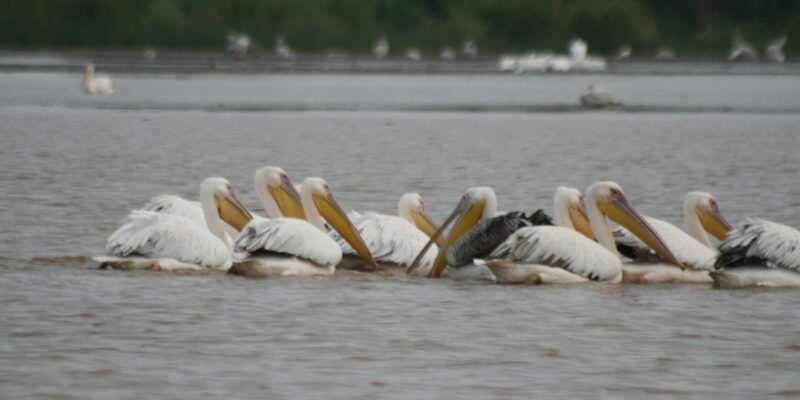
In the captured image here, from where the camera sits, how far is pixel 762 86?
35969mm

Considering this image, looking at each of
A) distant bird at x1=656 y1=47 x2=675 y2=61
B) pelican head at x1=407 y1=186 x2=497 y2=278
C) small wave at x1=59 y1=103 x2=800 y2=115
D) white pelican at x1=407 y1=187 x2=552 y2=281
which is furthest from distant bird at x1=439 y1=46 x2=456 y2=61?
white pelican at x1=407 y1=187 x2=552 y2=281

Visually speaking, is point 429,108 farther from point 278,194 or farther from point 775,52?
point 775,52

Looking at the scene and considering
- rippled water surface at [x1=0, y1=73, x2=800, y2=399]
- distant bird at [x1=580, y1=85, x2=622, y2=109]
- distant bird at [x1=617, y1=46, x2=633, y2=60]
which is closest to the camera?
rippled water surface at [x1=0, y1=73, x2=800, y2=399]

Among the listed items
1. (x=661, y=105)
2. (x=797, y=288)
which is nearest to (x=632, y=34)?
(x=661, y=105)

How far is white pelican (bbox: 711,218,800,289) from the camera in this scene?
800 centimetres

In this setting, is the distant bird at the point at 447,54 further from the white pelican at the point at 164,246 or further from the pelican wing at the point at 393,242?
the white pelican at the point at 164,246

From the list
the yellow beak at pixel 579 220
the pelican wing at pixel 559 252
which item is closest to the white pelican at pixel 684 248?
the yellow beak at pixel 579 220

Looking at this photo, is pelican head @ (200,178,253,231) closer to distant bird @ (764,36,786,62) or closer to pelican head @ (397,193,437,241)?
pelican head @ (397,193,437,241)

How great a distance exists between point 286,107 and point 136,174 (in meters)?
12.8

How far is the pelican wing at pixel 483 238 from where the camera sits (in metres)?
8.32

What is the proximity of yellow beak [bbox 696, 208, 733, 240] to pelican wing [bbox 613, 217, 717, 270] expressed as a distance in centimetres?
23

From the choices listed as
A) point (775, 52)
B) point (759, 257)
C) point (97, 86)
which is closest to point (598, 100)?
point (97, 86)

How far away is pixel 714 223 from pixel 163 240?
268 centimetres

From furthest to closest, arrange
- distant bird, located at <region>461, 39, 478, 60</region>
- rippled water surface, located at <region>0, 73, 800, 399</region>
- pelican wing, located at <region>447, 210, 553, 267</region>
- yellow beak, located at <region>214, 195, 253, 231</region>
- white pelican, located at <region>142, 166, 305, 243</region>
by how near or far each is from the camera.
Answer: distant bird, located at <region>461, 39, 478, 60</region> < white pelican, located at <region>142, 166, 305, 243</region> < yellow beak, located at <region>214, 195, 253, 231</region> < pelican wing, located at <region>447, 210, 553, 267</region> < rippled water surface, located at <region>0, 73, 800, 399</region>
